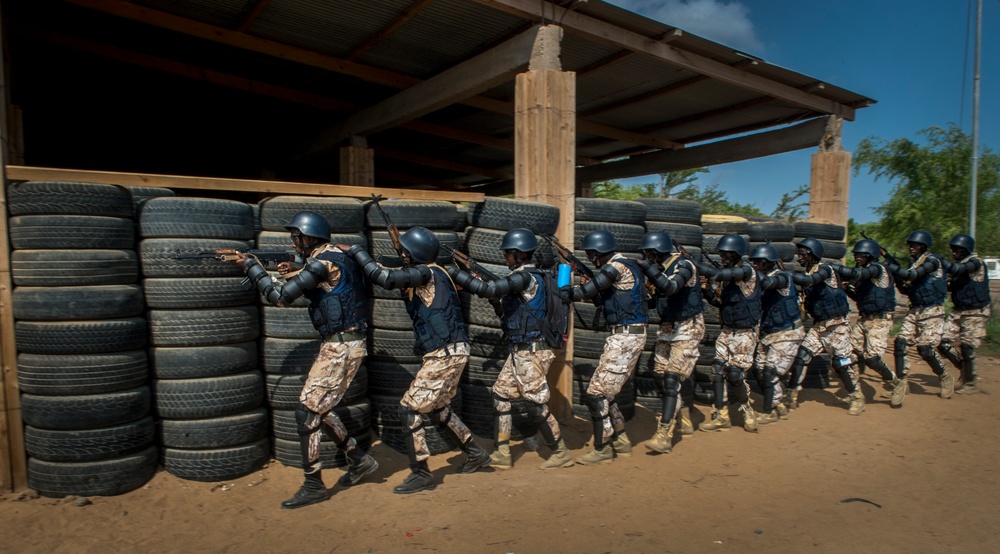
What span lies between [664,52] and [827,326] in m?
4.59

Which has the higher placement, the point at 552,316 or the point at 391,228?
the point at 391,228

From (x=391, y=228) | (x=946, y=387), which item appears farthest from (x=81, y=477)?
(x=946, y=387)

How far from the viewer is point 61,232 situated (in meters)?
4.73

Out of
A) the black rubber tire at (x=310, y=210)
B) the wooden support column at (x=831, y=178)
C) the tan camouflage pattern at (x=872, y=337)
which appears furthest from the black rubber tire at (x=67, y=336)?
the wooden support column at (x=831, y=178)

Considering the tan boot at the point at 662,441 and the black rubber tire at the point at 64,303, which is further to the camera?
the tan boot at the point at 662,441

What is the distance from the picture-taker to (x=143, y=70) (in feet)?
34.9

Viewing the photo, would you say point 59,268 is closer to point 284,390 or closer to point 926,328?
point 284,390

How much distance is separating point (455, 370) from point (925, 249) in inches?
313

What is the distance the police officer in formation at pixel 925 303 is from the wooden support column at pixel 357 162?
900cm

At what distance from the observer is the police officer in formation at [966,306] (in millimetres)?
9070

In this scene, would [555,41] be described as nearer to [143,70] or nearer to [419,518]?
[419,518]

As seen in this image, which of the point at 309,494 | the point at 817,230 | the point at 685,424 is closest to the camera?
the point at 309,494

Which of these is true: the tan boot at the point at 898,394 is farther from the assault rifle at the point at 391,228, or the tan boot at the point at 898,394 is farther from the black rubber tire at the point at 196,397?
the black rubber tire at the point at 196,397

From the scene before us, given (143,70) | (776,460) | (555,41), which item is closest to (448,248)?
(555,41)
